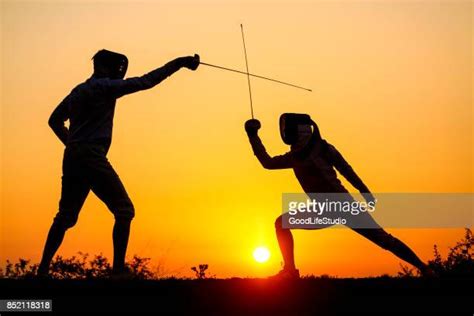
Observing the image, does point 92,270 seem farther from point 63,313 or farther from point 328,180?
point 63,313

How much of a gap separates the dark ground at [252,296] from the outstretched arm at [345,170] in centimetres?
164

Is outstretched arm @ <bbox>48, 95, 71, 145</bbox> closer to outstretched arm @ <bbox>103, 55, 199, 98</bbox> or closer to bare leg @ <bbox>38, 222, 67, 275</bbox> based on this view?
outstretched arm @ <bbox>103, 55, 199, 98</bbox>

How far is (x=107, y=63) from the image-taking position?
33.6ft

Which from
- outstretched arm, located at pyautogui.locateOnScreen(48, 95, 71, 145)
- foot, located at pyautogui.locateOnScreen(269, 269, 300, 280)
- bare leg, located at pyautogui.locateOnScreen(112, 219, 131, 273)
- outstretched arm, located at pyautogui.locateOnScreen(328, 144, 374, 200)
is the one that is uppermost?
outstretched arm, located at pyautogui.locateOnScreen(48, 95, 71, 145)

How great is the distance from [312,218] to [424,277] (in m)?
1.61

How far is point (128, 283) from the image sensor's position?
9.16 meters

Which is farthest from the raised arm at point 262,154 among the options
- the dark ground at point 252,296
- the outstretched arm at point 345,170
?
the dark ground at point 252,296

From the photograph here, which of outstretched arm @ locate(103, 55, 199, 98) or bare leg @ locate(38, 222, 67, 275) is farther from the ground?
outstretched arm @ locate(103, 55, 199, 98)

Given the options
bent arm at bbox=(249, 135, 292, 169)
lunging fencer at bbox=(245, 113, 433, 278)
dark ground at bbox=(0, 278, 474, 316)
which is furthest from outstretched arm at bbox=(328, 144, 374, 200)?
dark ground at bbox=(0, 278, 474, 316)

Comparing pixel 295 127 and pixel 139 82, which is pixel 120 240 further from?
pixel 295 127

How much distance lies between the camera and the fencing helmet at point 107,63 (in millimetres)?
10219

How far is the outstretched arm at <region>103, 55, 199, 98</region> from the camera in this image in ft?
32.1

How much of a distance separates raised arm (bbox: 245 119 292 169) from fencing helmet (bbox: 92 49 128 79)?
6.99 feet

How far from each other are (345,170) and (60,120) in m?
3.82
